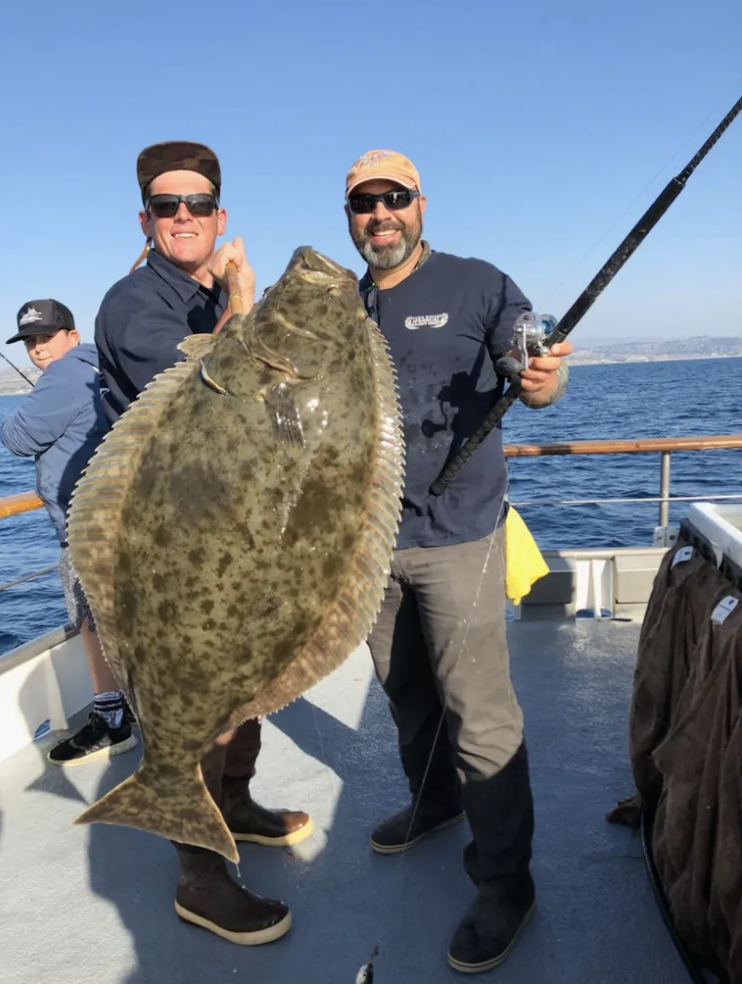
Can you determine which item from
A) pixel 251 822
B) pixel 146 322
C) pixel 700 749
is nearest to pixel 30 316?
pixel 146 322

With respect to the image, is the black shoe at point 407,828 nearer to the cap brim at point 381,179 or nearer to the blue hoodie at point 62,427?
the blue hoodie at point 62,427

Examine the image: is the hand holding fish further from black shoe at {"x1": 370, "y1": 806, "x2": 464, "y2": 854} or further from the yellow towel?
black shoe at {"x1": 370, "y1": 806, "x2": 464, "y2": 854}

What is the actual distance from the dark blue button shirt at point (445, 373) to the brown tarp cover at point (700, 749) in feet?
2.52

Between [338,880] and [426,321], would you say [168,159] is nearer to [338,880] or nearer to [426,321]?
[426,321]

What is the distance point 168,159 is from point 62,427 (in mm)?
1902

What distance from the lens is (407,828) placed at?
3.13 m

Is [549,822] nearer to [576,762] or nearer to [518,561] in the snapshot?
[576,762]

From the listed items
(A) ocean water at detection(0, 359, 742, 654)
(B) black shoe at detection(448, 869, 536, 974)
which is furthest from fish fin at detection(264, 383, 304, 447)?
(A) ocean water at detection(0, 359, 742, 654)

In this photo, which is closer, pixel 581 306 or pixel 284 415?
pixel 284 415

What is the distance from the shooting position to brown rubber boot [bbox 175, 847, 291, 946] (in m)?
2.62

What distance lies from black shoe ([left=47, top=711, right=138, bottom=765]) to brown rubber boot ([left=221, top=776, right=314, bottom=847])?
1158 millimetres

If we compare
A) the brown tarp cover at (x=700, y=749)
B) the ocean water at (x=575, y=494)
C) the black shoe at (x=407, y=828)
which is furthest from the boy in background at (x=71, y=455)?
the ocean water at (x=575, y=494)

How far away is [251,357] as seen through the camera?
1.99 m

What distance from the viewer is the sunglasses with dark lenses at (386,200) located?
2627mm
